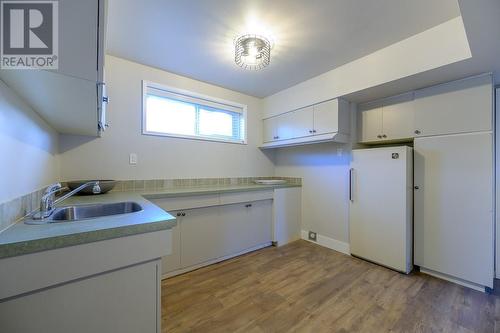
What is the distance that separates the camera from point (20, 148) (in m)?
1.12

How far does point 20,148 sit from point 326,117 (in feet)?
9.02

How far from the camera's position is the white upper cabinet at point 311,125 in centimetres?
256

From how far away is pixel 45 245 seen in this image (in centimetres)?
76

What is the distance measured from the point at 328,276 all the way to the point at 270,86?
256 centimetres

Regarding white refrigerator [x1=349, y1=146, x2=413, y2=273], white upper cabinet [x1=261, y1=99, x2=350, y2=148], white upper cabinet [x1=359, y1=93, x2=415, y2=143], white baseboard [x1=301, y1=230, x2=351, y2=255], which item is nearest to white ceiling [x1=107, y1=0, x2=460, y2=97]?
white upper cabinet [x1=261, y1=99, x2=350, y2=148]

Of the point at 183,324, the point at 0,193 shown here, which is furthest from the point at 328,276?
the point at 0,193

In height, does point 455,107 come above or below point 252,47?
below

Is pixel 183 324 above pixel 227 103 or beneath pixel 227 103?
beneath

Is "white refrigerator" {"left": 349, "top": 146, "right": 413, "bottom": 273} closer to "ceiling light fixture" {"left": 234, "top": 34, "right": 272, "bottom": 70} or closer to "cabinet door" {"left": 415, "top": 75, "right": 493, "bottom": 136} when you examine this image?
"cabinet door" {"left": 415, "top": 75, "right": 493, "bottom": 136}

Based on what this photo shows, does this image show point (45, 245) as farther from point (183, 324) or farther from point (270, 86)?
point (270, 86)

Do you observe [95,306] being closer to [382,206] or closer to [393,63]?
[382,206]

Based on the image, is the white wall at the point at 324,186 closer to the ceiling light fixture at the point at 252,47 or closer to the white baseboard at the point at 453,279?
the white baseboard at the point at 453,279

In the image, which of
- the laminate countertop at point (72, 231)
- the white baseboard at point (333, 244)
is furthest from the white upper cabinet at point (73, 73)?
the white baseboard at point (333, 244)

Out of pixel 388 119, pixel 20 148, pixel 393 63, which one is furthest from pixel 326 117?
pixel 20 148
